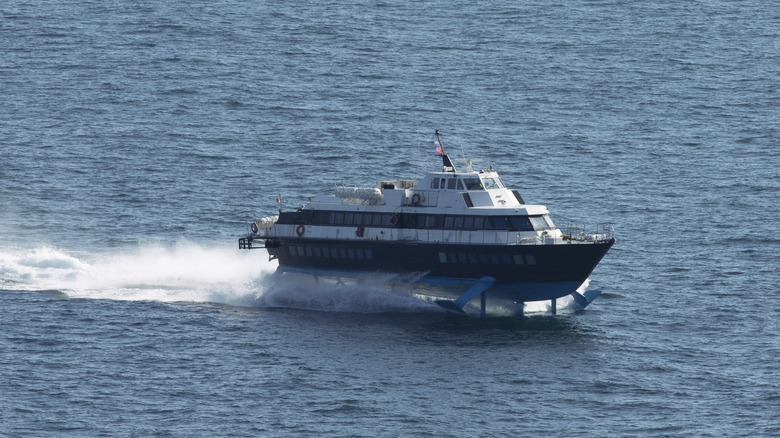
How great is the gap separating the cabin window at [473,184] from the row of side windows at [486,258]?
4.01 metres

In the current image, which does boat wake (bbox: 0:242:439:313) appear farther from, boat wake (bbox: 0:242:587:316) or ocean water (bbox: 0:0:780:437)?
ocean water (bbox: 0:0:780:437)

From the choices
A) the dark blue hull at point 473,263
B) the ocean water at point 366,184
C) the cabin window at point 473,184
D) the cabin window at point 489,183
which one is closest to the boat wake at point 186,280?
the ocean water at point 366,184

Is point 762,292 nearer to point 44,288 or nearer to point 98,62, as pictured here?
point 44,288

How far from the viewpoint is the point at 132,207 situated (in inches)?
4190

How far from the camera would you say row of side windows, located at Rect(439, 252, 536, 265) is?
265 feet

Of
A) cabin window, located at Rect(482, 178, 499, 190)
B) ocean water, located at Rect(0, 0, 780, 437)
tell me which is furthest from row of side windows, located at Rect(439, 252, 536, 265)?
cabin window, located at Rect(482, 178, 499, 190)

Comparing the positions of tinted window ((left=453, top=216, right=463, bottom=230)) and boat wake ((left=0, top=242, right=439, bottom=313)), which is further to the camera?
boat wake ((left=0, top=242, right=439, bottom=313))

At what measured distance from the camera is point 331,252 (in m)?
86.4

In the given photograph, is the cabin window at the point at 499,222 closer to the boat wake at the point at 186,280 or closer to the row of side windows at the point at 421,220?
the row of side windows at the point at 421,220

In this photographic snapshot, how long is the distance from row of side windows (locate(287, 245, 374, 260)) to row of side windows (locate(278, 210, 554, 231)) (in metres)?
1.47

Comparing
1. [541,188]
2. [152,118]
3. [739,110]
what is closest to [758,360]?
[541,188]

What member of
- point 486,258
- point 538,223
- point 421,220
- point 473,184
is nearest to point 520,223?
point 538,223

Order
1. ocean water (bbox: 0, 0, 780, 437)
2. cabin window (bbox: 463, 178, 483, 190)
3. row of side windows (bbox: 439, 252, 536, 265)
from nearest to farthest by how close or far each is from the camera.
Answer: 1. ocean water (bbox: 0, 0, 780, 437)
2. row of side windows (bbox: 439, 252, 536, 265)
3. cabin window (bbox: 463, 178, 483, 190)

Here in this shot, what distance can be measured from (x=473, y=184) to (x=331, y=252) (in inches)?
373
